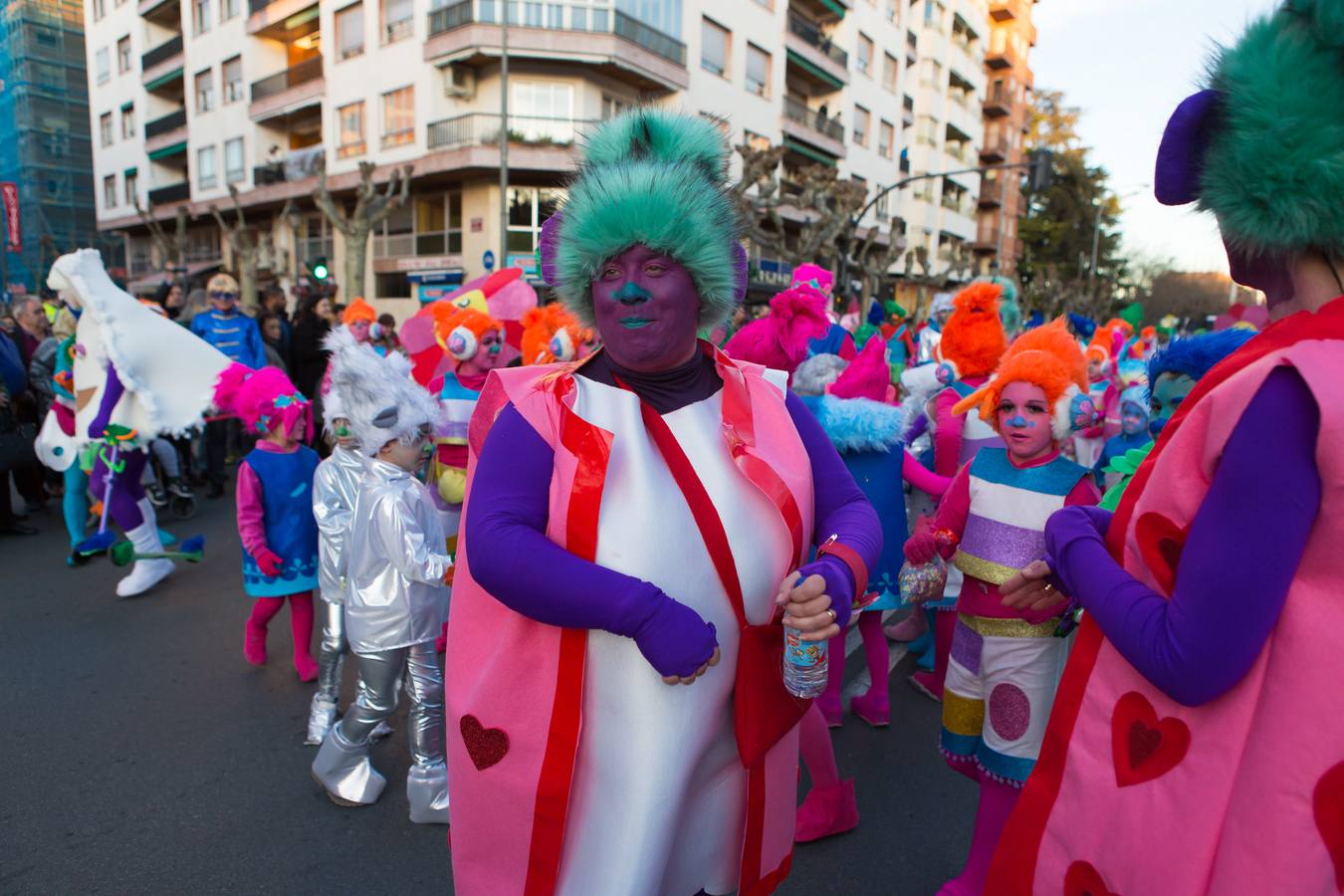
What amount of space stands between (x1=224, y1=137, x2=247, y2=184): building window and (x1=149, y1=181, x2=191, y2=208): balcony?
3.46 meters

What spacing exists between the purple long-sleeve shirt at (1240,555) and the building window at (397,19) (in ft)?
84.2

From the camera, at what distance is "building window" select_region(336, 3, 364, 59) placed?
24.1 metres

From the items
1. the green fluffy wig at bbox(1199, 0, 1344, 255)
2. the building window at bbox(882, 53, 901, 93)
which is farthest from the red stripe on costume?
the building window at bbox(882, 53, 901, 93)

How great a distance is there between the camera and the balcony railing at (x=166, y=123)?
31.2m

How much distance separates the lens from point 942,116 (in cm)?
3919

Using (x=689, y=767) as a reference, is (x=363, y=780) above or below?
below

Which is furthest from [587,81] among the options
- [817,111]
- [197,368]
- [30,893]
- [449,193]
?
[30,893]

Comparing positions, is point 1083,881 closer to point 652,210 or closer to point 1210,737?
point 1210,737

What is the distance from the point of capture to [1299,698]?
107 centimetres

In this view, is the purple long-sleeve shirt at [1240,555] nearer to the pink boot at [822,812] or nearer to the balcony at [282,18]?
the pink boot at [822,812]

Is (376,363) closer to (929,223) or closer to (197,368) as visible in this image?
(197,368)

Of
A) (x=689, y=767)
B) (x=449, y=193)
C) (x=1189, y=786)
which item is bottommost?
(x=689, y=767)

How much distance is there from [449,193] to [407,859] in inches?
922

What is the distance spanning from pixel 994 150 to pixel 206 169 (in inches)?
1563
